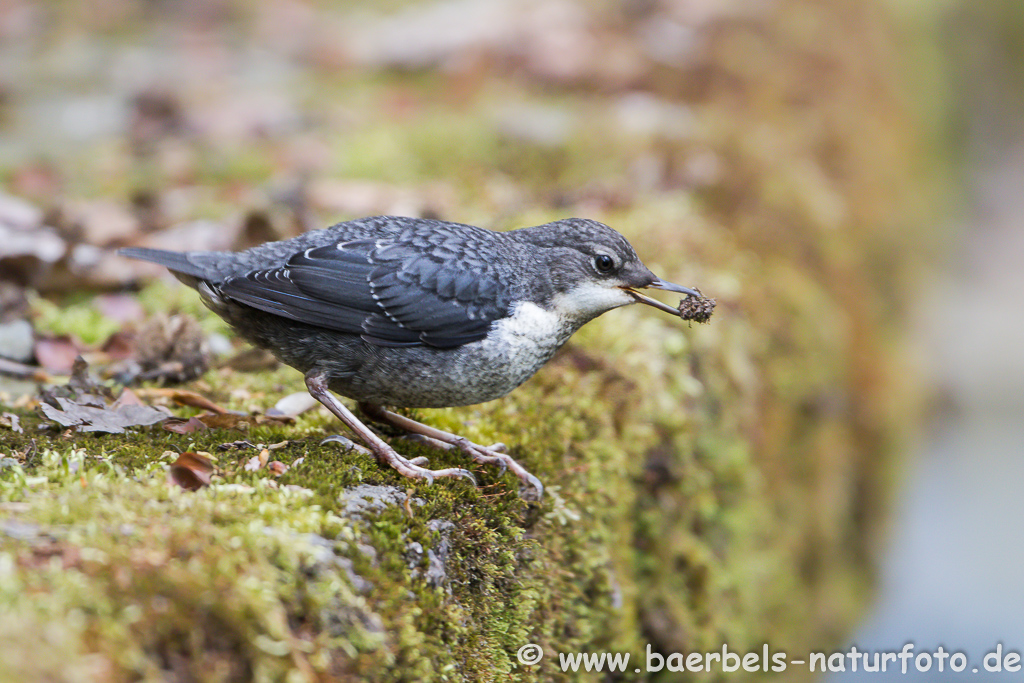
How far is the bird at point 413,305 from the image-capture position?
10.9ft

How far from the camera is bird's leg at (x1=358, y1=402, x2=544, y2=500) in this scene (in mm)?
3371

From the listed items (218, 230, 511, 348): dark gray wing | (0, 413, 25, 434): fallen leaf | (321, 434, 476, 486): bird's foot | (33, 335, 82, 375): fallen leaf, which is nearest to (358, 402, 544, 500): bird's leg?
(321, 434, 476, 486): bird's foot

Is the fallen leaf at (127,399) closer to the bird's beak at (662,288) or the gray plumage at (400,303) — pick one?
the gray plumage at (400,303)

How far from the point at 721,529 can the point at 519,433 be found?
5.72ft

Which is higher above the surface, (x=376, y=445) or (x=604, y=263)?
(x=604, y=263)

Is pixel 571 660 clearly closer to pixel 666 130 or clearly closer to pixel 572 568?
pixel 572 568

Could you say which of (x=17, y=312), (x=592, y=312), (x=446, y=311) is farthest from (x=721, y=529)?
(x=17, y=312)

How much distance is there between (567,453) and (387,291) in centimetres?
111

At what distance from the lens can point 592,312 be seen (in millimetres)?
3643

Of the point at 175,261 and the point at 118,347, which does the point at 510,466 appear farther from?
the point at 118,347

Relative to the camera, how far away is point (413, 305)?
3.35 metres

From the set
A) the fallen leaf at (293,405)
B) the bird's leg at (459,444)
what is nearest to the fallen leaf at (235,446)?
the fallen leaf at (293,405)

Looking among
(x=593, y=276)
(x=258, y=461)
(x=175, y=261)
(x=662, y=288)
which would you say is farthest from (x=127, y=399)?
A: (x=662, y=288)

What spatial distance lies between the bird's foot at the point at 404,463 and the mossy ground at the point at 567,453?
58 millimetres
